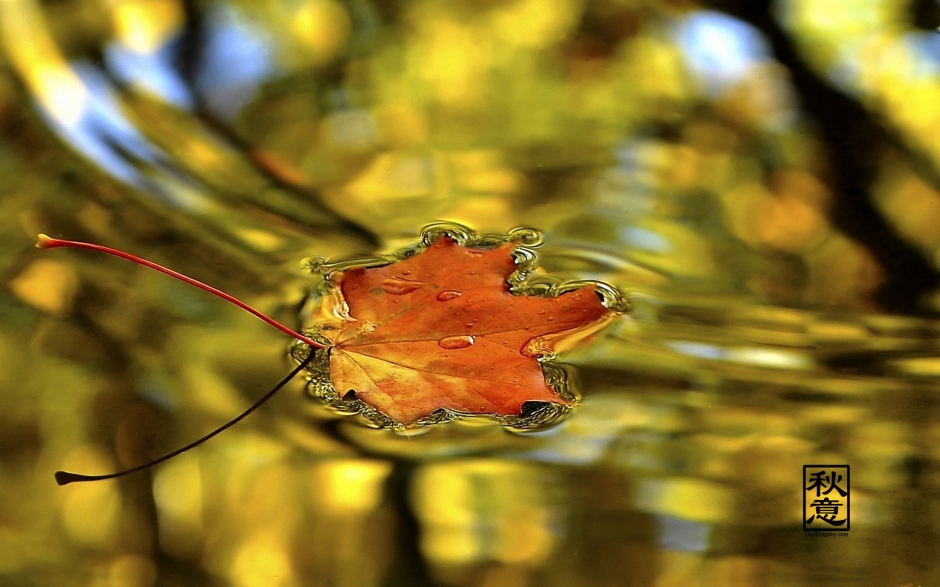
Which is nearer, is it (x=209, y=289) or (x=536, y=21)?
(x=209, y=289)

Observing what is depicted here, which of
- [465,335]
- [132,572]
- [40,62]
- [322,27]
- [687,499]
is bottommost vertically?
[132,572]

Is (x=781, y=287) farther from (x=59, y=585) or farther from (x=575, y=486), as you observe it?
(x=59, y=585)

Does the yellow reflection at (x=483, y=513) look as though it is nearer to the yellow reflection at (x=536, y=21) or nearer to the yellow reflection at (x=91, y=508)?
the yellow reflection at (x=91, y=508)

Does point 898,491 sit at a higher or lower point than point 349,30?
lower

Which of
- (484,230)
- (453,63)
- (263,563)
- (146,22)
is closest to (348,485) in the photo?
(263,563)

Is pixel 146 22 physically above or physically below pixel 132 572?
above

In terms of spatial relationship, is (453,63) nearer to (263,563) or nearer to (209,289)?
(209,289)

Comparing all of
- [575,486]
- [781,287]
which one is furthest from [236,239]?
[781,287]
